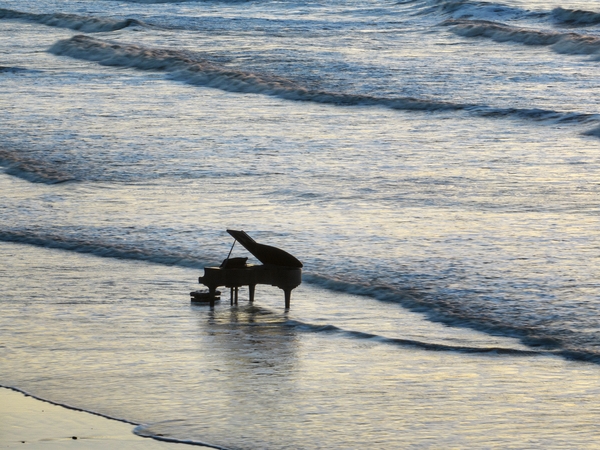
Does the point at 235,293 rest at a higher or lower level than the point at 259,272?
lower

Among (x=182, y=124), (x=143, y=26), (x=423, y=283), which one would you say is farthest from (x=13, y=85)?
(x=423, y=283)

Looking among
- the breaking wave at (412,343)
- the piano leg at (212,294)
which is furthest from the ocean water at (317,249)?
the piano leg at (212,294)

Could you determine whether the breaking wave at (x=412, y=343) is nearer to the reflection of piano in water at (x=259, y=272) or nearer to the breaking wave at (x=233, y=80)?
the reflection of piano in water at (x=259, y=272)

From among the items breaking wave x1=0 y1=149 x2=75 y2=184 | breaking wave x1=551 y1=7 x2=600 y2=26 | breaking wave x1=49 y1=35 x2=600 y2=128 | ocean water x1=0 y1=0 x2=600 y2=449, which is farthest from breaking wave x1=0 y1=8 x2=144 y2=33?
breaking wave x1=0 y1=149 x2=75 y2=184

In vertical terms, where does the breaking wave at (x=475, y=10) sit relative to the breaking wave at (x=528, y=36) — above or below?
above

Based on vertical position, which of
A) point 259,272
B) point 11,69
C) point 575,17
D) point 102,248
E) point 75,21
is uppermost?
point 575,17

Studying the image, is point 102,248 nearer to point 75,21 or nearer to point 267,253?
point 267,253

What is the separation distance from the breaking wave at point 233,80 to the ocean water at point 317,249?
0.32 ft

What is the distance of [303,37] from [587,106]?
11.7 metres

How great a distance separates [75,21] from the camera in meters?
34.8

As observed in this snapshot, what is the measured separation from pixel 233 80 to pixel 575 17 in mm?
12286

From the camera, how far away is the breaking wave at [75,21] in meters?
33.5

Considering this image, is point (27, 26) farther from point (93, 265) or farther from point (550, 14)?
point (93, 265)

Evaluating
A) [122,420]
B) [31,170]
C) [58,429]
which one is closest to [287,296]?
[122,420]
